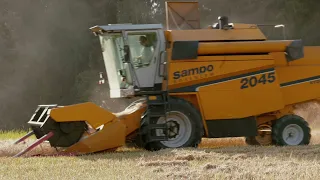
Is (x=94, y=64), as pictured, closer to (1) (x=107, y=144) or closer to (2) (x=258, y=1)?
(2) (x=258, y=1)

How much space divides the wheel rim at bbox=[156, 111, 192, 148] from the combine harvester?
2 cm

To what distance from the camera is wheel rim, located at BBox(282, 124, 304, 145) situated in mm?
12453

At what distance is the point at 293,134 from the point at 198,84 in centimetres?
215

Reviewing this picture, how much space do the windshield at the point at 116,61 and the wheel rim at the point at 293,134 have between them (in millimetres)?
3144

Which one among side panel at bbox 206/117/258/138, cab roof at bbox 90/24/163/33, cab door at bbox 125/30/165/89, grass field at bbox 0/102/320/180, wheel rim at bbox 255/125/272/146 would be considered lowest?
wheel rim at bbox 255/125/272/146

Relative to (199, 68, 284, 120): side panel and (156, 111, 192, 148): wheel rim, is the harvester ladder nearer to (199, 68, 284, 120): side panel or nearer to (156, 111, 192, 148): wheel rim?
(156, 111, 192, 148): wheel rim

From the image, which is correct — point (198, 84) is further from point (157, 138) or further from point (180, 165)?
point (180, 165)

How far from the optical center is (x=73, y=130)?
36.6 ft

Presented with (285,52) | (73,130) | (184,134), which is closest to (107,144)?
(73,130)

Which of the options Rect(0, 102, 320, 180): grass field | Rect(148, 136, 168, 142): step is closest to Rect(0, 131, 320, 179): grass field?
Rect(0, 102, 320, 180): grass field

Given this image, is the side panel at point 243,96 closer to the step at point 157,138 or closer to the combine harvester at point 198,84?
the combine harvester at point 198,84

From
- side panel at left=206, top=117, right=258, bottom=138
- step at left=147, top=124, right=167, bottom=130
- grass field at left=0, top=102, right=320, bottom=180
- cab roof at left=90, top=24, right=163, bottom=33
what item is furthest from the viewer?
side panel at left=206, top=117, right=258, bottom=138

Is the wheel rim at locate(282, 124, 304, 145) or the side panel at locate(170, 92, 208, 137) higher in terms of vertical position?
the side panel at locate(170, 92, 208, 137)

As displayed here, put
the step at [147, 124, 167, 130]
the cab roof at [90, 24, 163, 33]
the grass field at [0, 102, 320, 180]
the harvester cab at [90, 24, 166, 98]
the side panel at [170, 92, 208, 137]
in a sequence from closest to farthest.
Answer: the grass field at [0, 102, 320, 180]
the step at [147, 124, 167, 130]
the cab roof at [90, 24, 163, 33]
the harvester cab at [90, 24, 166, 98]
the side panel at [170, 92, 208, 137]
